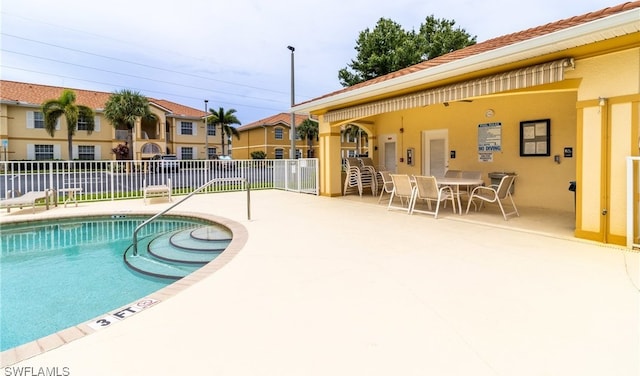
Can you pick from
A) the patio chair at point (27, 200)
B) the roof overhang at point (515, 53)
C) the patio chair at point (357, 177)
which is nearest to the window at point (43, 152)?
the patio chair at point (27, 200)

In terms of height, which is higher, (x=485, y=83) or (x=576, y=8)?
(x=576, y=8)

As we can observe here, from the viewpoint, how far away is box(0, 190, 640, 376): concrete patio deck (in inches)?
86.0

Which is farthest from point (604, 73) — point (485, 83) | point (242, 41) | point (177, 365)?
point (242, 41)

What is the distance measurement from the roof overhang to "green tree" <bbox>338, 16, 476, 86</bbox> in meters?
15.1

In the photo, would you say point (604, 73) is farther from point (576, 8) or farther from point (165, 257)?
point (576, 8)

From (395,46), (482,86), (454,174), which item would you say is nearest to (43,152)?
(395,46)

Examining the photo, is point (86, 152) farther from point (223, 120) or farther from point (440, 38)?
point (440, 38)

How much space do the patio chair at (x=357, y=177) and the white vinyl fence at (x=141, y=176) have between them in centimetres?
111

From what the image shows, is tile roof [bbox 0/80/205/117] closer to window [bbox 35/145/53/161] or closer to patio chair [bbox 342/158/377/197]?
window [bbox 35/145/53/161]

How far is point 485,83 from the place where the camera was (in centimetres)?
634

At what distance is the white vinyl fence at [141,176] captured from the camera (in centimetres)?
1030

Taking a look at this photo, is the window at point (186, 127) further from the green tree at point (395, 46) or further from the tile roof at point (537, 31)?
the tile roof at point (537, 31)

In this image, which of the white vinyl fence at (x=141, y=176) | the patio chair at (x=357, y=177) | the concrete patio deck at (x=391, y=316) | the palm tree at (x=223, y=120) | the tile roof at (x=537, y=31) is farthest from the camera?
the palm tree at (x=223, y=120)

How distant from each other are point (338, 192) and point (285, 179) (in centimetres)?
284
